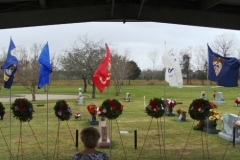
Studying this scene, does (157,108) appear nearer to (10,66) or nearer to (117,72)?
(10,66)

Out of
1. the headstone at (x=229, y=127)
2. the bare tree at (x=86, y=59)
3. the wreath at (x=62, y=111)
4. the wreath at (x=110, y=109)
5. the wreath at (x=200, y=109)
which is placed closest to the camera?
the wreath at (x=200, y=109)

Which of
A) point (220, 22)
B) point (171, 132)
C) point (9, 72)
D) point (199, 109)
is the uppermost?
point (220, 22)

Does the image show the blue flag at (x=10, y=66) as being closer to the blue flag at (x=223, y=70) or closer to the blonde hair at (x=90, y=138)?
the blonde hair at (x=90, y=138)

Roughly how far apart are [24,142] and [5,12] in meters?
6.19

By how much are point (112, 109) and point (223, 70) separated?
11.1ft

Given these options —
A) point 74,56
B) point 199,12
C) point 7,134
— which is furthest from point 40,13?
point 74,56

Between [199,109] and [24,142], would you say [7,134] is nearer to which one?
[24,142]

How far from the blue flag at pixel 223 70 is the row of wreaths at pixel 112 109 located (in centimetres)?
76

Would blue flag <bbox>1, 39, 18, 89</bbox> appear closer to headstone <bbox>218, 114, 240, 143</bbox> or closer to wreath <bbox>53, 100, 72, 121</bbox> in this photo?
wreath <bbox>53, 100, 72, 121</bbox>

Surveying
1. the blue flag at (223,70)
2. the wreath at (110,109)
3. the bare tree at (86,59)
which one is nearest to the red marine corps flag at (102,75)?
the wreath at (110,109)

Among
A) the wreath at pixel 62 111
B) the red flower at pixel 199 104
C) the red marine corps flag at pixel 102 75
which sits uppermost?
the red marine corps flag at pixel 102 75

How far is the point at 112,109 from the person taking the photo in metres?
8.79

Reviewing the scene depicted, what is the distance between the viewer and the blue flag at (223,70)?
8570mm

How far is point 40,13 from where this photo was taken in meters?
8.27
